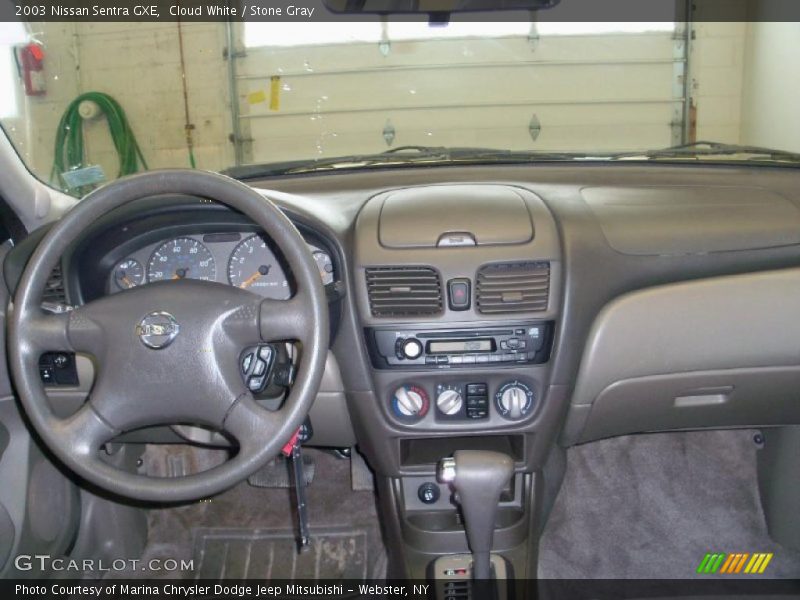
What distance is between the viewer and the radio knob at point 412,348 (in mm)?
1763

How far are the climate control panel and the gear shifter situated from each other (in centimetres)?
10

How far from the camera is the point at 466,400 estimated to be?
184 centimetres

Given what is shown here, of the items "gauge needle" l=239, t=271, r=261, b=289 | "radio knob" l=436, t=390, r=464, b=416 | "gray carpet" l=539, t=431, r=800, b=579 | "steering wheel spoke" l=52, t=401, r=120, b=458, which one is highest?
"gauge needle" l=239, t=271, r=261, b=289

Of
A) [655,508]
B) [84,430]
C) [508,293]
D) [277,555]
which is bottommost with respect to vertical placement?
[277,555]

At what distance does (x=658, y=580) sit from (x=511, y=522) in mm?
746

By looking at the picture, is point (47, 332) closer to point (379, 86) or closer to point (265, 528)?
point (265, 528)

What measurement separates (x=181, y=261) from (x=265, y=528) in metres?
1.23

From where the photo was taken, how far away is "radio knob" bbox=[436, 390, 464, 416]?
183cm

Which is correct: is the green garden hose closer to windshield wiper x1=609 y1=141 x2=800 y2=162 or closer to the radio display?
the radio display

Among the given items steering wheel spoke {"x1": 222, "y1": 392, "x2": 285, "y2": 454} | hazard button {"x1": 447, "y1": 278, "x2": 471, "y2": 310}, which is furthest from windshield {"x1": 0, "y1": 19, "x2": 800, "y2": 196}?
steering wheel spoke {"x1": 222, "y1": 392, "x2": 285, "y2": 454}

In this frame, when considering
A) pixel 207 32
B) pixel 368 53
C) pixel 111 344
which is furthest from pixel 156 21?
pixel 111 344

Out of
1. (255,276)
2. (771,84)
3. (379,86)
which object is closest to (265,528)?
(255,276)

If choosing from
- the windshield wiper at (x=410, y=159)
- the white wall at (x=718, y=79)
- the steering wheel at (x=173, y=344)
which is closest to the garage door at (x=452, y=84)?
the white wall at (x=718, y=79)

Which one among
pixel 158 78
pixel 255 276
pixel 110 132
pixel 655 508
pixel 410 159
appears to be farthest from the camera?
pixel 158 78
